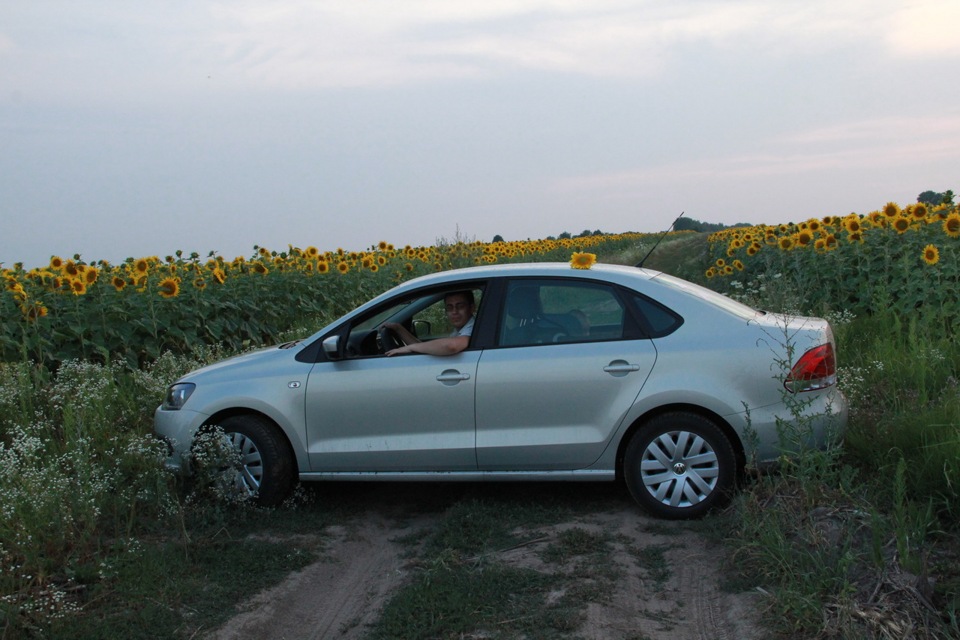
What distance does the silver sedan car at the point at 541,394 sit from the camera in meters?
5.79

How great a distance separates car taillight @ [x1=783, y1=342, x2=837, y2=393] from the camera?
223 inches

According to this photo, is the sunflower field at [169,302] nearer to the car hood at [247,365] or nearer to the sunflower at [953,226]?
the car hood at [247,365]

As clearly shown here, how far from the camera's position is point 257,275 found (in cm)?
1367

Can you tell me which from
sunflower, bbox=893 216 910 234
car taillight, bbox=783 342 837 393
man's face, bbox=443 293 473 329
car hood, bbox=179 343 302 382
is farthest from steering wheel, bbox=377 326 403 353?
sunflower, bbox=893 216 910 234

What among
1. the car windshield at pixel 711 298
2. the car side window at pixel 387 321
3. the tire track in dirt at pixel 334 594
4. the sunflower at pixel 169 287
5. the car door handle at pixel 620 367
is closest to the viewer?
the tire track in dirt at pixel 334 594

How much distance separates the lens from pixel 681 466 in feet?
19.3

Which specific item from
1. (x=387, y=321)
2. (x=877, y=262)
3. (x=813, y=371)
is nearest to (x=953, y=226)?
(x=877, y=262)

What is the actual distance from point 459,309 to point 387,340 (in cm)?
56

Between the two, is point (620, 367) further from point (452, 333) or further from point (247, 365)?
point (247, 365)

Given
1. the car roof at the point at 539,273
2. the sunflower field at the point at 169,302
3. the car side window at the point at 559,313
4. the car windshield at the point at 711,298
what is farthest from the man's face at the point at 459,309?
the sunflower field at the point at 169,302

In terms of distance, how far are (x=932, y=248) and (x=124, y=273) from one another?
9.12m

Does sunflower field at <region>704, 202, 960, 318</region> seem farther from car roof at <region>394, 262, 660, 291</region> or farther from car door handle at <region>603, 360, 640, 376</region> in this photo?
car door handle at <region>603, 360, 640, 376</region>

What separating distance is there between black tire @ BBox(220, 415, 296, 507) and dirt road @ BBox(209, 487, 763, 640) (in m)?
0.54

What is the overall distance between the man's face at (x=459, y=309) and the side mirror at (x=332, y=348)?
0.82m
